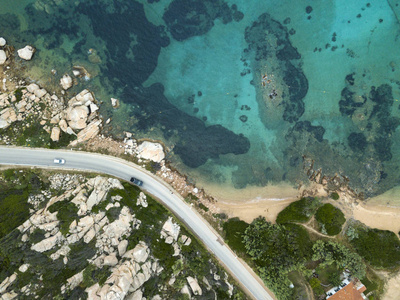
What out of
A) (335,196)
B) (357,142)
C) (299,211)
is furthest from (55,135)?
(357,142)

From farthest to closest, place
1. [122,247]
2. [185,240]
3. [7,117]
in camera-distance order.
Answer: [7,117] → [185,240] → [122,247]

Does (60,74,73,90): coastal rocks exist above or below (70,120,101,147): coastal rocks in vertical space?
above


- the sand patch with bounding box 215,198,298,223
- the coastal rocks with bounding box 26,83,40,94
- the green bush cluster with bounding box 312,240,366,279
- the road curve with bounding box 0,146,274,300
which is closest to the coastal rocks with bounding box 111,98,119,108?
the road curve with bounding box 0,146,274,300

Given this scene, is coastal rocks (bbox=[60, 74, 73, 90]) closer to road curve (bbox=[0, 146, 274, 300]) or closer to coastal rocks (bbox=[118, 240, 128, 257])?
road curve (bbox=[0, 146, 274, 300])

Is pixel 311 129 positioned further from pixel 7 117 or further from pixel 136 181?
pixel 7 117

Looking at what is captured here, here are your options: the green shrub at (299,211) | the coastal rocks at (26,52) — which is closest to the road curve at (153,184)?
the green shrub at (299,211)

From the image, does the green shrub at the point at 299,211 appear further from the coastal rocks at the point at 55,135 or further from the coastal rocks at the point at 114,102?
the coastal rocks at the point at 55,135
